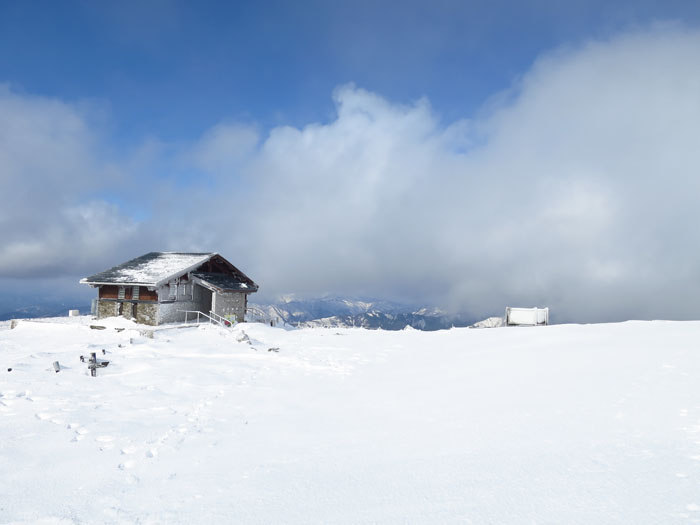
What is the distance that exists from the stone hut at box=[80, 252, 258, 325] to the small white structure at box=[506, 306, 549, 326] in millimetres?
26272

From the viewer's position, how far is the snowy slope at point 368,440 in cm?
527

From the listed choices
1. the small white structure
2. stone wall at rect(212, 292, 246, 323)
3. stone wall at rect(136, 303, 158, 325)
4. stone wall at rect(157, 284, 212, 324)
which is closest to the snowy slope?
stone wall at rect(136, 303, 158, 325)

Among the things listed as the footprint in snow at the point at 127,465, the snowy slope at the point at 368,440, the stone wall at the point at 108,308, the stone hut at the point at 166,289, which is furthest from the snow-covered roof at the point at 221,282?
the footprint in snow at the point at 127,465

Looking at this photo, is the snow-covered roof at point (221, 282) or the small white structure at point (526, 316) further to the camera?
the snow-covered roof at point (221, 282)

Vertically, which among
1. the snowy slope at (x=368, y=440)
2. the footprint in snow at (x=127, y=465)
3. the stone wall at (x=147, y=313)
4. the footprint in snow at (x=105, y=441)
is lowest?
the footprint in snow at (x=127, y=465)

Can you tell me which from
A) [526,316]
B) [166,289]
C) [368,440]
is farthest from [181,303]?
[526,316]

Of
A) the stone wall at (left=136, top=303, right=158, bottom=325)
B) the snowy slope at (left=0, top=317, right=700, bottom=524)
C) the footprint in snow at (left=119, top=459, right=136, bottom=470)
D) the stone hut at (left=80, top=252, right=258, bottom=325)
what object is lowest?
the footprint in snow at (left=119, top=459, right=136, bottom=470)

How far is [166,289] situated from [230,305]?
6.82 metres

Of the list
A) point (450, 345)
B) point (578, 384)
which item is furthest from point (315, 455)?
point (450, 345)

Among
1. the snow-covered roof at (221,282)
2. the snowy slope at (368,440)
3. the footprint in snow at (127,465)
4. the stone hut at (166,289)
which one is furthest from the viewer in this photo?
the snow-covered roof at (221,282)

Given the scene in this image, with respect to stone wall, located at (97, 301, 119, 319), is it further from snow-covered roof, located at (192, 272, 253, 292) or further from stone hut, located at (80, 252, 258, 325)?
snow-covered roof, located at (192, 272, 253, 292)

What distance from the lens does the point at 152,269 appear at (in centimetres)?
3534

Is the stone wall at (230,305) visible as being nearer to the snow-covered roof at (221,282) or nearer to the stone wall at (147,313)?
the snow-covered roof at (221,282)

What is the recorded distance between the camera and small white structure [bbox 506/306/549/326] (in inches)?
1405
